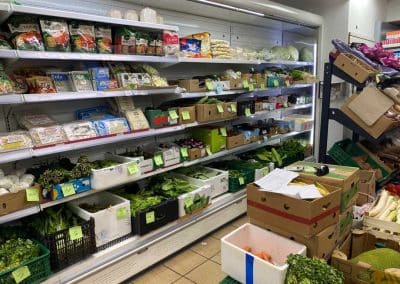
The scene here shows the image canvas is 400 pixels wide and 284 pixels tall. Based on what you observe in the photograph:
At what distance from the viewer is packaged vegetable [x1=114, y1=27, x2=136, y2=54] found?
2500mm

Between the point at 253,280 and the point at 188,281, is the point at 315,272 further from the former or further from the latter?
the point at 188,281

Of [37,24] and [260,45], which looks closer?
[37,24]

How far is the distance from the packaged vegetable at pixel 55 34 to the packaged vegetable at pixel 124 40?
440 mm

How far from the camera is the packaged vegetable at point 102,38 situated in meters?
2.39

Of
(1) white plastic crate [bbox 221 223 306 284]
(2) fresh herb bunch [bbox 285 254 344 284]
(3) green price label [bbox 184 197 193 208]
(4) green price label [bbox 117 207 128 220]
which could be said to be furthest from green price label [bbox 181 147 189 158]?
(2) fresh herb bunch [bbox 285 254 344 284]

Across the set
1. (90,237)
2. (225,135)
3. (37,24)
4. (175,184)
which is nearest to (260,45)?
(225,135)

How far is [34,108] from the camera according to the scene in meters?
2.44

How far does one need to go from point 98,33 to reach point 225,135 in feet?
5.61

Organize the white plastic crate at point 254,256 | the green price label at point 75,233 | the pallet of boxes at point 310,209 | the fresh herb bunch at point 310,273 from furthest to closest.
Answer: the green price label at point 75,233, the pallet of boxes at point 310,209, the white plastic crate at point 254,256, the fresh herb bunch at point 310,273

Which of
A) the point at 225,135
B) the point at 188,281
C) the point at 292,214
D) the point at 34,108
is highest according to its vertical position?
the point at 34,108

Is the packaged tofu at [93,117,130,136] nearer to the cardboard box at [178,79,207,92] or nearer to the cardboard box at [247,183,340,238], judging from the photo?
the cardboard box at [178,79,207,92]

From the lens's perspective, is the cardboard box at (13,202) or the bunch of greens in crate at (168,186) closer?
the cardboard box at (13,202)

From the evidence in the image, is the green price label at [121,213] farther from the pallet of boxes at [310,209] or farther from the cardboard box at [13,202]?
the pallet of boxes at [310,209]

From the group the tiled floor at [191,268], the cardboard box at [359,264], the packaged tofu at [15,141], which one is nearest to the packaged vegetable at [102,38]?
the packaged tofu at [15,141]
